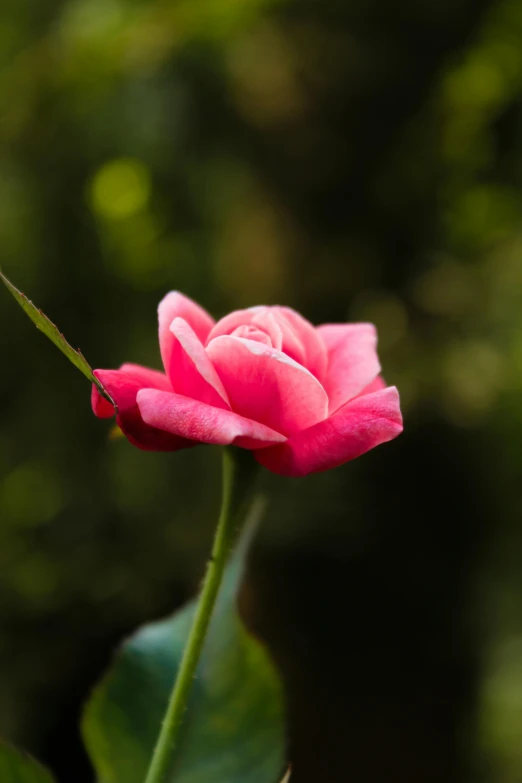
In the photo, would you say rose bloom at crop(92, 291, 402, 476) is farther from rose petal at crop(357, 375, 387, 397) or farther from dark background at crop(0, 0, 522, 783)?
dark background at crop(0, 0, 522, 783)

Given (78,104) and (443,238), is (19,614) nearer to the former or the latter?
(78,104)

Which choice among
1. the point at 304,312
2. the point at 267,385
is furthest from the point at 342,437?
the point at 304,312

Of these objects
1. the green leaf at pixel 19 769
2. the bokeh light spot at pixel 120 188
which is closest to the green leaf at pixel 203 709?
the green leaf at pixel 19 769

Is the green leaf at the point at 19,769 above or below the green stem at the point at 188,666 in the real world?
below

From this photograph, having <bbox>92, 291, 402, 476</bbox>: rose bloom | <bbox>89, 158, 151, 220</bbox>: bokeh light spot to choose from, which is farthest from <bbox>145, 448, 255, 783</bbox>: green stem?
<bbox>89, 158, 151, 220</bbox>: bokeh light spot

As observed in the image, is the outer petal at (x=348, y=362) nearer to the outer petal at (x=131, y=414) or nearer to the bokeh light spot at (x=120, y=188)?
the outer petal at (x=131, y=414)

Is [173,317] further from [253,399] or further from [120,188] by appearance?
[120,188]
